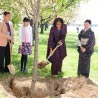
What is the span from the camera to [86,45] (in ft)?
35.8

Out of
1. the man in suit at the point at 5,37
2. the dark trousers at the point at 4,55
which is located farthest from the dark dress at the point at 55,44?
the dark trousers at the point at 4,55

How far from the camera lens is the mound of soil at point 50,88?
28.6ft

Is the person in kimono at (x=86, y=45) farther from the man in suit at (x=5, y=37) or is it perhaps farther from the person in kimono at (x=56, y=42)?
the man in suit at (x=5, y=37)

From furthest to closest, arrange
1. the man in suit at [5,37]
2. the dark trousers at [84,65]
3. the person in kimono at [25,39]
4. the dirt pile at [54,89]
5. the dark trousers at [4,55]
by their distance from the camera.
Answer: the person in kimono at [25,39] → the dark trousers at [4,55] → the dark trousers at [84,65] → the man in suit at [5,37] → the dirt pile at [54,89]

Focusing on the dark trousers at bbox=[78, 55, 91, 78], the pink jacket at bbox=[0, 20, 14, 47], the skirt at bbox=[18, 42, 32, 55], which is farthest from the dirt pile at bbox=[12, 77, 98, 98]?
the skirt at bbox=[18, 42, 32, 55]

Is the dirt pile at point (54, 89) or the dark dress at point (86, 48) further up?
the dark dress at point (86, 48)

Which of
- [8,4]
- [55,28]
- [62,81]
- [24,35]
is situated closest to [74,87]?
[62,81]

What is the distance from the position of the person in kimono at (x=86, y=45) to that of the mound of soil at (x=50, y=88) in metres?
1.43

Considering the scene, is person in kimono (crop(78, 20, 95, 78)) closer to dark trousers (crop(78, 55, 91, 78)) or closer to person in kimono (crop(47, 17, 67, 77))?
dark trousers (crop(78, 55, 91, 78))

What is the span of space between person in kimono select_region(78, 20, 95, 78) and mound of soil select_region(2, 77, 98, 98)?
1431 mm

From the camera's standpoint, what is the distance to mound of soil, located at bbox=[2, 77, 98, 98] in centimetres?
873

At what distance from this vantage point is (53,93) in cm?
895

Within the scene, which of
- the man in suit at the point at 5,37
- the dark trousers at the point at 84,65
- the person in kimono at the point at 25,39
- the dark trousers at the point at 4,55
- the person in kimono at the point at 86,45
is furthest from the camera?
the person in kimono at the point at 25,39

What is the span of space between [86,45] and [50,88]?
2.39 meters
